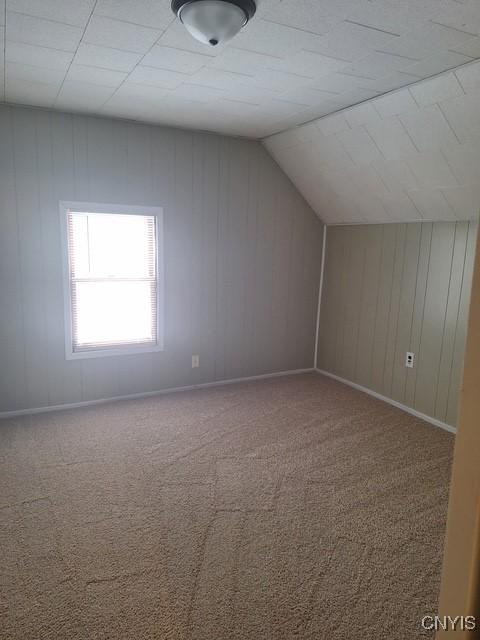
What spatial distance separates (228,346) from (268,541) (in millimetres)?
2417

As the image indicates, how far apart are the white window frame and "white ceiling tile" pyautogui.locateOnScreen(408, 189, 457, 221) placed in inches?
83.9

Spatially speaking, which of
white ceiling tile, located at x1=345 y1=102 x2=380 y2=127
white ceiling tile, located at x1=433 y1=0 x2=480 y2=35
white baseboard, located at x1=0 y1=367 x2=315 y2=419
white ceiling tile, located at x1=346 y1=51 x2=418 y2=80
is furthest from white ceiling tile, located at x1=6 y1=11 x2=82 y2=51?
white baseboard, located at x1=0 y1=367 x2=315 y2=419

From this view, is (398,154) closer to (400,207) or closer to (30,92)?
(400,207)

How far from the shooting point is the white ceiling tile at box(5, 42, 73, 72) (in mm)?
2256

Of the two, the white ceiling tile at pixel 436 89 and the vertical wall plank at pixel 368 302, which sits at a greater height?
the white ceiling tile at pixel 436 89

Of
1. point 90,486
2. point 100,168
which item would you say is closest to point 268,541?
point 90,486

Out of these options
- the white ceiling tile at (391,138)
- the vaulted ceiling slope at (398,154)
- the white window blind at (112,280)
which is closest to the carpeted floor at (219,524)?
the white window blind at (112,280)

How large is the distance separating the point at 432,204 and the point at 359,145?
726mm

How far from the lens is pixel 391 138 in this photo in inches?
122

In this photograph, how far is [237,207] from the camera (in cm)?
423

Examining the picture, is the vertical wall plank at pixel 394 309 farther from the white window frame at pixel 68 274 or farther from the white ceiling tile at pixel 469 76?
the white window frame at pixel 68 274

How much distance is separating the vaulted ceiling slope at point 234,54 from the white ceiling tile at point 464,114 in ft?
0.76

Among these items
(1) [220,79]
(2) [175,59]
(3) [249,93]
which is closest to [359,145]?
(3) [249,93]

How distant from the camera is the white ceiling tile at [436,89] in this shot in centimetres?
243
